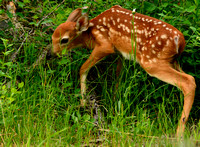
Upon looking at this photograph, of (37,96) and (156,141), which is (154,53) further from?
(37,96)

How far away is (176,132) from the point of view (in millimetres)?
3723

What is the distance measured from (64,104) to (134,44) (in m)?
1.10

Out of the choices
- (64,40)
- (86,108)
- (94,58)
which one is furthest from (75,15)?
(86,108)

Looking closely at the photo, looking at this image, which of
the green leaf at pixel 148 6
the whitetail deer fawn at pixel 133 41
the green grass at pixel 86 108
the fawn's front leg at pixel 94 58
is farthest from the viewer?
the green leaf at pixel 148 6

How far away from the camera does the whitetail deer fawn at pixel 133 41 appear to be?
392cm

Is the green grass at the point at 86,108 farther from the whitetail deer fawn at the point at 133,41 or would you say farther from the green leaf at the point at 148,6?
the whitetail deer fawn at the point at 133,41

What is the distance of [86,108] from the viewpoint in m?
4.20

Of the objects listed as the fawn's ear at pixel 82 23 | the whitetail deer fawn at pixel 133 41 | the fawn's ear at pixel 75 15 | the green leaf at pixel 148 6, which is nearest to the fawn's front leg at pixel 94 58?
the whitetail deer fawn at pixel 133 41

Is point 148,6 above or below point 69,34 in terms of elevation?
above

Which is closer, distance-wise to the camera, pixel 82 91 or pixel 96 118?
pixel 96 118

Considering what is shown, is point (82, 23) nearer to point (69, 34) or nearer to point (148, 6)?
point (69, 34)

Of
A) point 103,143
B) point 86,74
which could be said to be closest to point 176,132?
point 103,143

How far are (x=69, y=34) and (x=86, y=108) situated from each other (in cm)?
102

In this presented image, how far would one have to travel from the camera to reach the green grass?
11.4 ft
